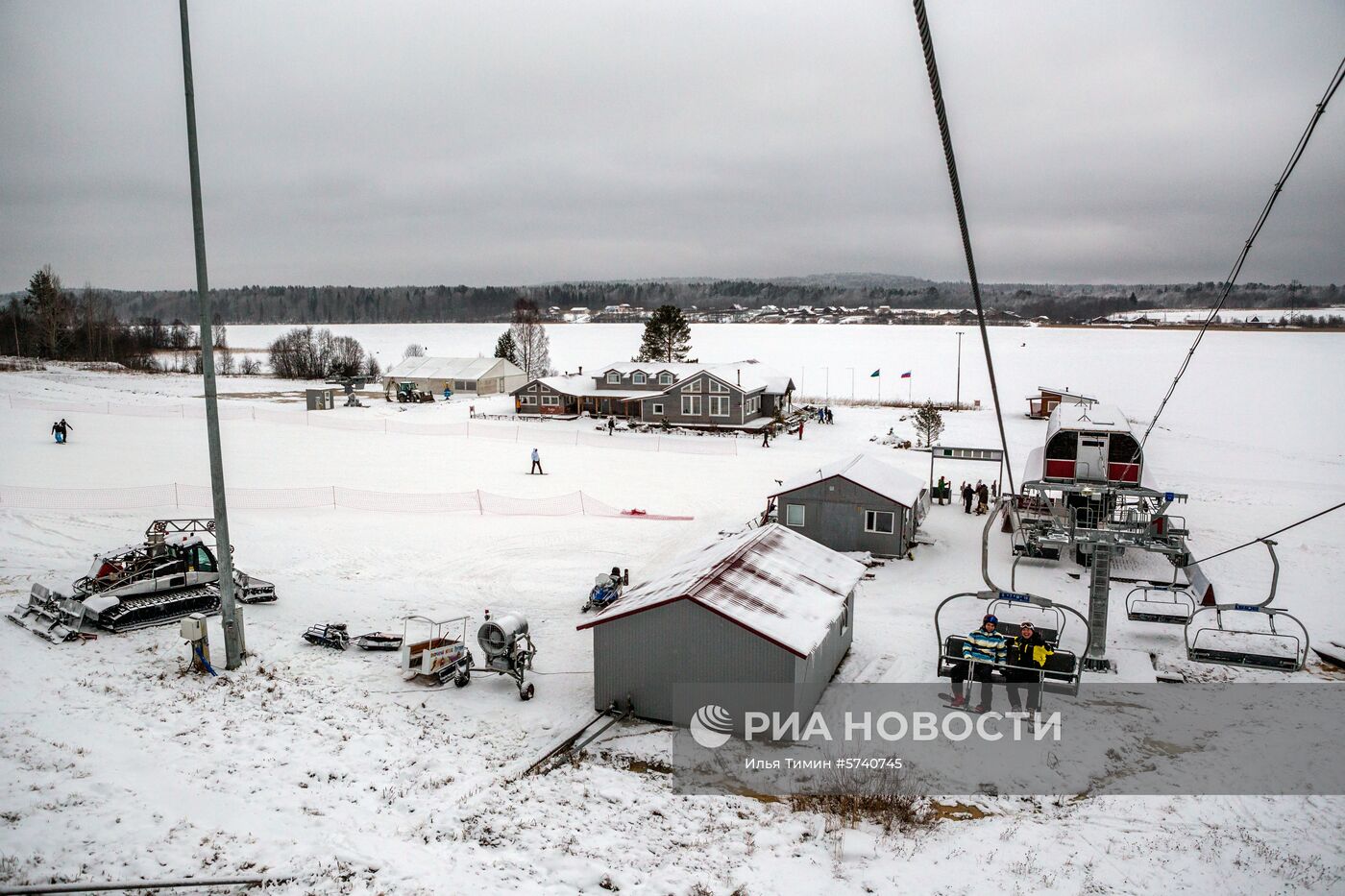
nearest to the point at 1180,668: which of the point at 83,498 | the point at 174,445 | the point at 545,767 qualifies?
the point at 545,767

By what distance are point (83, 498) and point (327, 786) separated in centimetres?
2466

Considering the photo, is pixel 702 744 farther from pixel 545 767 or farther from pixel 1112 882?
pixel 1112 882

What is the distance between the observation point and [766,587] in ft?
51.8

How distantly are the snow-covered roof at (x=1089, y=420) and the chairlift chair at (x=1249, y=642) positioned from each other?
6004 mm

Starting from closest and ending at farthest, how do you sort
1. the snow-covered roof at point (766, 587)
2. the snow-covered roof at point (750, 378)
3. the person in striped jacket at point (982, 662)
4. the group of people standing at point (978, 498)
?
the snow-covered roof at point (766, 587), the person in striped jacket at point (982, 662), the group of people standing at point (978, 498), the snow-covered roof at point (750, 378)

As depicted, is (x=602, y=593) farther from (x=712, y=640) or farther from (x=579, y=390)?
(x=579, y=390)

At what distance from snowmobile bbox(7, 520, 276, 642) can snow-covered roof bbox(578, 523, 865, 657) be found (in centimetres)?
945

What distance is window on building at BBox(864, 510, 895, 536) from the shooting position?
83.2 ft

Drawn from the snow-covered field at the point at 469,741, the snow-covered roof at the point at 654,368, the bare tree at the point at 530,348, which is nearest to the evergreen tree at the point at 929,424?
the snow-covered field at the point at 469,741

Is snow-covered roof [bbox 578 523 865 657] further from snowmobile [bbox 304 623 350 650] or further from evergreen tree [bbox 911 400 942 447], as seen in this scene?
evergreen tree [bbox 911 400 942 447]

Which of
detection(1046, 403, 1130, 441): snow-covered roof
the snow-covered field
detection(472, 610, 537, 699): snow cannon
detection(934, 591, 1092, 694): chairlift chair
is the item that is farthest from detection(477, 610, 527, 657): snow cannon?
detection(1046, 403, 1130, 441): snow-covered roof

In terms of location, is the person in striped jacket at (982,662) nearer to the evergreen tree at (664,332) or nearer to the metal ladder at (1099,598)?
the metal ladder at (1099,598)

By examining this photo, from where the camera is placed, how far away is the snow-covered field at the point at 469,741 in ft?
29.7

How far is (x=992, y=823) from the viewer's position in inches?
418
